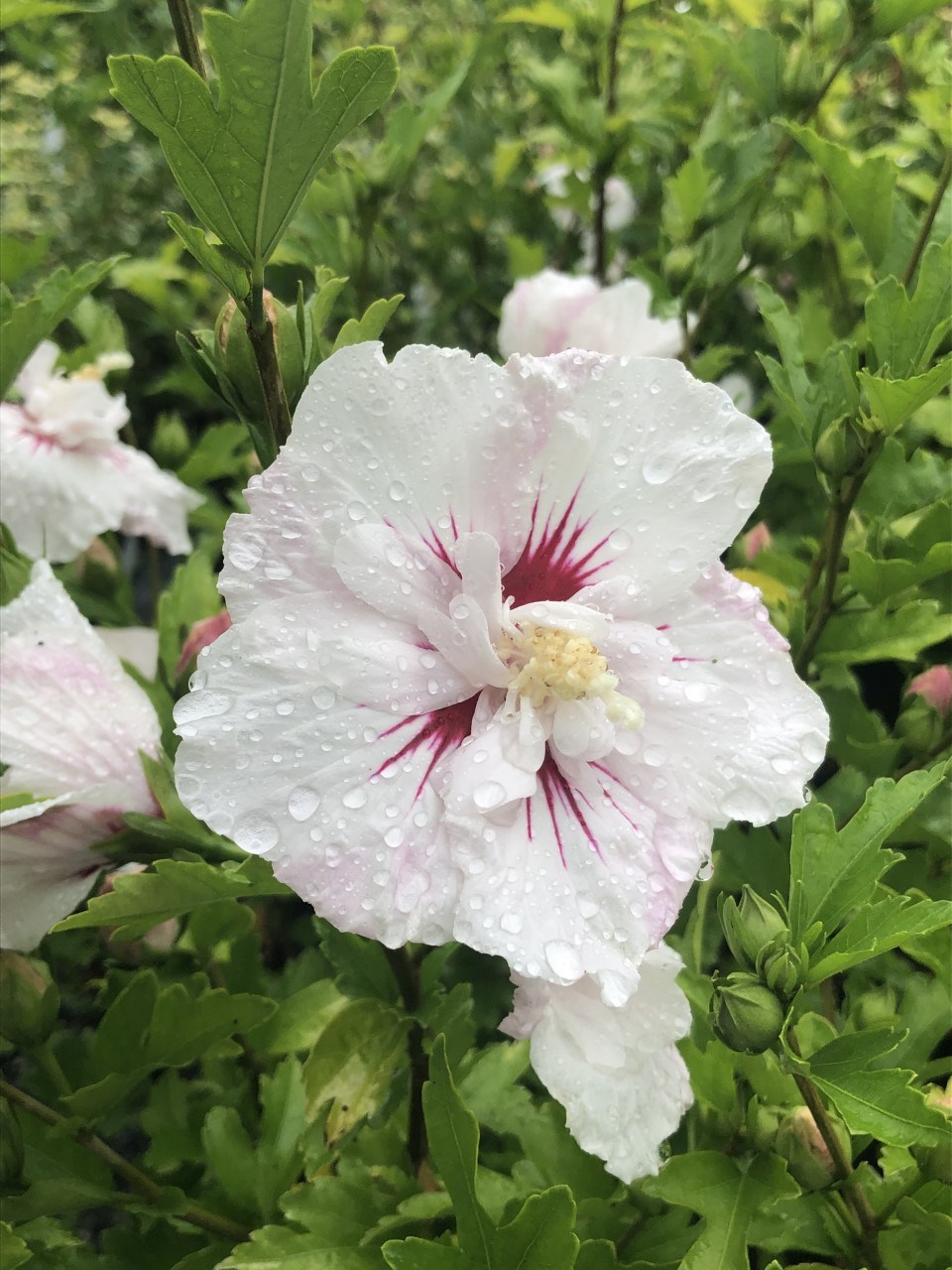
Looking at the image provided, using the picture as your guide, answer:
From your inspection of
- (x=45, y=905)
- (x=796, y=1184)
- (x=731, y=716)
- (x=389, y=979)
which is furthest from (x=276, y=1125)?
(x=731, y=716)

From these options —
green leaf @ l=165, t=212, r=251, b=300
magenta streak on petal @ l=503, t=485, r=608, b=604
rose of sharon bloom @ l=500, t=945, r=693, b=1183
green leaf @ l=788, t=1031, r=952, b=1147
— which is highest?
green leaf @ l=165, t=212, r=251, b=300

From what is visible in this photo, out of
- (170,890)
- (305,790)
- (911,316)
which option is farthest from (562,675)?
(911,316)

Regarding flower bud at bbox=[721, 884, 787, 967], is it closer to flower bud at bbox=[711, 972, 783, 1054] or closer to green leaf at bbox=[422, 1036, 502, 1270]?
flower bud at bbox=[711, 972, 783, 1054]

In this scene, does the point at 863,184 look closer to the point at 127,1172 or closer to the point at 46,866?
the point at 46,866

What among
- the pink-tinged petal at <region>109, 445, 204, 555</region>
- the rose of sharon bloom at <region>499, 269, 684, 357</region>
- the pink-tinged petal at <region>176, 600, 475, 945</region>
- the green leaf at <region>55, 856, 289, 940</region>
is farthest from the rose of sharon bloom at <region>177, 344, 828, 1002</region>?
the pink-tinged petal at <region>109, 445, 204, 555</region>

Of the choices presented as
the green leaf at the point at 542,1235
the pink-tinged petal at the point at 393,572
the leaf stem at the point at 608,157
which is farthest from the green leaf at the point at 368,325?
the leaf stem at the point at 608,157
